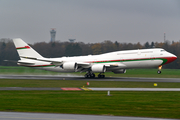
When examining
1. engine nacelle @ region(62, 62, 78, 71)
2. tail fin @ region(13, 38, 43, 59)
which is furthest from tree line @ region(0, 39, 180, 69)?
engine nacelle @ region(62, 62, 78, 71)

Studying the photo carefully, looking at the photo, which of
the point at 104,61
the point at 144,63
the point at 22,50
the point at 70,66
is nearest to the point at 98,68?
the point at 104,61

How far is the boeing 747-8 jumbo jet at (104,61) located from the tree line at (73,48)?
105ft

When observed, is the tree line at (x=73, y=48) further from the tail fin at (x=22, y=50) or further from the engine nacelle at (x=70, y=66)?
the engine nacelle at (x=70, y=66)

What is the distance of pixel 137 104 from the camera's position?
18812 millimetres

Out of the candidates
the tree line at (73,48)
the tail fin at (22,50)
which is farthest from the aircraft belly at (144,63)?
the tree line at (73,48)

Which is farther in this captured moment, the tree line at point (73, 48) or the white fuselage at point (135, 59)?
the tree line at point (73, 48)

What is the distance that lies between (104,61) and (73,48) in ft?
161

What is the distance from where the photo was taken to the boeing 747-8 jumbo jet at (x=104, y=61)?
46.4 m

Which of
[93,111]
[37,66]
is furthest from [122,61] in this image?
[93,111]

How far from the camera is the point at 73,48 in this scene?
97.8 metres

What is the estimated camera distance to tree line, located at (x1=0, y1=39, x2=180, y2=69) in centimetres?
8619

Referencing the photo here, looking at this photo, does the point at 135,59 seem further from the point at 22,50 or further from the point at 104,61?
the point at 22,50

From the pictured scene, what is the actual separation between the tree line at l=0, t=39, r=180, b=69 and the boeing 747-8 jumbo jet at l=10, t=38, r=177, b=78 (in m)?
32.1

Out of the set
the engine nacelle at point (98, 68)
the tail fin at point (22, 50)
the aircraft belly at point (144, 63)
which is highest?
the tail fin at point (22, 50)
